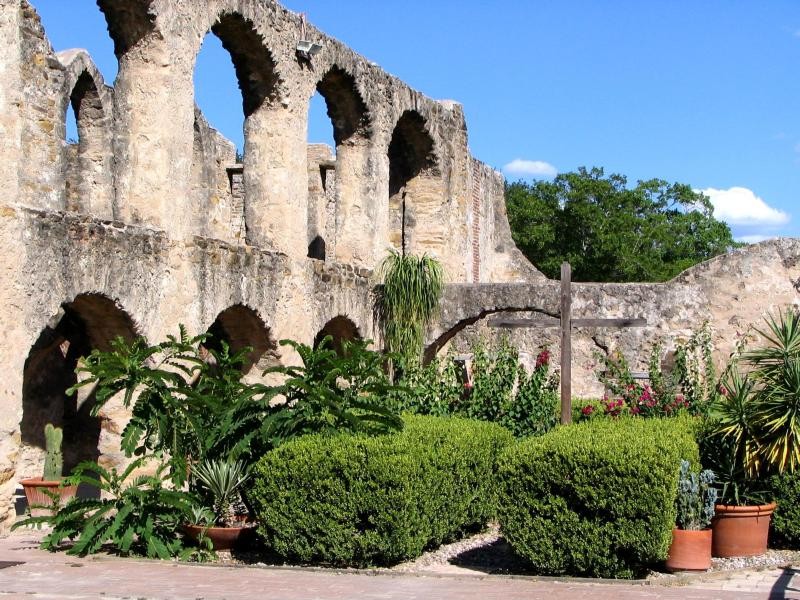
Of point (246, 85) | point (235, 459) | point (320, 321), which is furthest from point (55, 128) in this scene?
point (235, 459)

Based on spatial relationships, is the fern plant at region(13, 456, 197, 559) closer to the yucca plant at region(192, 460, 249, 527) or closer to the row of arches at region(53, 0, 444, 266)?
the yucca plant at region(192, 460, 249, 527)

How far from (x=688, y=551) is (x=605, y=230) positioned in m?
27.5

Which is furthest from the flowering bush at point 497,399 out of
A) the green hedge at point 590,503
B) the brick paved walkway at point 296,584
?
the brick paved walkway at point 296,584

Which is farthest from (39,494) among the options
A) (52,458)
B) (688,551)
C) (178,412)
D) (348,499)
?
(688,551)

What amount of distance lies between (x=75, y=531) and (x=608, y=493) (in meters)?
3.85

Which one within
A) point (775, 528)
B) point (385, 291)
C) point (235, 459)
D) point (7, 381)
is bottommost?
point (775, 528)

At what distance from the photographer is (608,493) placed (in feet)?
25.1

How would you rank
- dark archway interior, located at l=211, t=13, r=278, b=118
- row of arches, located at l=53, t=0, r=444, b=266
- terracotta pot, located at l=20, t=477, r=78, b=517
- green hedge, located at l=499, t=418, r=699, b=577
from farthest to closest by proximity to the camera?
dark archway interior, located at l=211, t=13, r=278, b=118 < row of arches, located at l=53, t=0, r=444, b=266 < terracotta pot, located at l=20, t=477, r=78, b=517 < green hedge, located at l=499, t=418, r=699, b=577

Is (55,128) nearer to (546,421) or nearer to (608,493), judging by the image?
(546,421)

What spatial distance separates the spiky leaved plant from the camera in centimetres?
1525

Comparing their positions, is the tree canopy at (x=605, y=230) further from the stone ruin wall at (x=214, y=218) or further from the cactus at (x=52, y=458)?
the cactus at (x=52, y=458)

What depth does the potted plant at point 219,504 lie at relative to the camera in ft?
28.5

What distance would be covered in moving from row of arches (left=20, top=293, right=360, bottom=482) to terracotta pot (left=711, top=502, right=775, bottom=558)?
586 cm

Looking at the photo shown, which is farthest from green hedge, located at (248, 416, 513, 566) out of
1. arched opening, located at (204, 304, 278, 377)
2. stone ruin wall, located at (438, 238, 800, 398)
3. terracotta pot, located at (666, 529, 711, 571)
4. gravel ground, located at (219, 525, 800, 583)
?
stone ruin wall, located at (438, 238, 800, 398)
